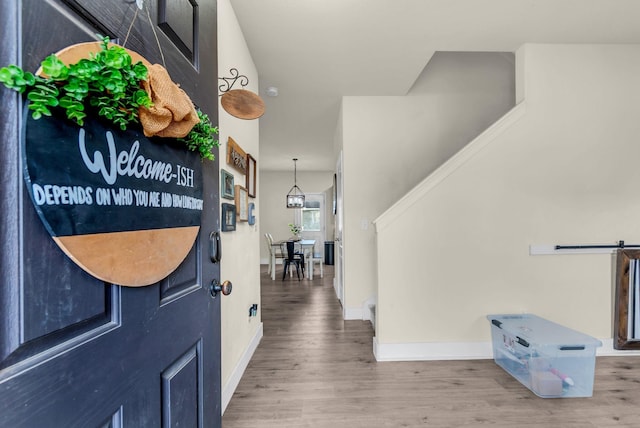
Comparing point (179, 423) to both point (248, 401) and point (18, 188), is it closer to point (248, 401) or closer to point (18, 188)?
point (18, 188)

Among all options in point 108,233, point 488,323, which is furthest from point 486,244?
point 108,233

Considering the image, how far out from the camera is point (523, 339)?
202 centimetres

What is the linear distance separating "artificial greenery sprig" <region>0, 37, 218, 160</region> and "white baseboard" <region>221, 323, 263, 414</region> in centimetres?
180

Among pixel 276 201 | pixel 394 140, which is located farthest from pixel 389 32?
pixel 276 201

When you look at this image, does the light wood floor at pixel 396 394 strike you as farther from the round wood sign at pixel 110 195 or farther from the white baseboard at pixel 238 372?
the round wood sign at pixel 110 195

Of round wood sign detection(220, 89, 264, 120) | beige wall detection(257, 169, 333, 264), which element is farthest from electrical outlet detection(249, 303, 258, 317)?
beige wall detection(257, 169, 333, 264)

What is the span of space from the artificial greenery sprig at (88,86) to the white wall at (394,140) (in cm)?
303

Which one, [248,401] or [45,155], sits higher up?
A: [45,155]

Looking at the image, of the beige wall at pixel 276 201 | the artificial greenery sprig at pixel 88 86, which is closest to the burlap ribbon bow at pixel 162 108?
the artificial greenery sprig at pixel 88 86

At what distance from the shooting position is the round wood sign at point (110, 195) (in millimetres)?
477

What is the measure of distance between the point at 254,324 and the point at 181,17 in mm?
2422

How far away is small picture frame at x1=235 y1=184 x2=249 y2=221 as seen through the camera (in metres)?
2.12

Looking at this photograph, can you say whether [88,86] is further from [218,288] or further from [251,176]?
[251,176]

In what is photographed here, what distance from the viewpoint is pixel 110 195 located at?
1.96ft
